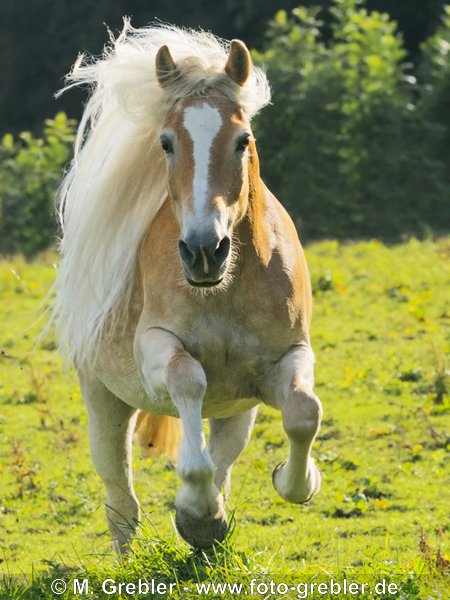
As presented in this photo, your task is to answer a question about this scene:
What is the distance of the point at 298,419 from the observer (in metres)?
5.12

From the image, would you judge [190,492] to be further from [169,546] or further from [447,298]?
[447,298]

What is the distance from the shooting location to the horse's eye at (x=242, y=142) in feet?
17.3

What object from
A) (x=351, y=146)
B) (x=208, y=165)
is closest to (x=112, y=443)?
(x=208, y=165)

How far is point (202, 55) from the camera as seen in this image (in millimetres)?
5711

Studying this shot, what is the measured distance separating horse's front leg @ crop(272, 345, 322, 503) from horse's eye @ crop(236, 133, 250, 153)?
3.20ft

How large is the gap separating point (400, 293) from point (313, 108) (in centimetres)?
989

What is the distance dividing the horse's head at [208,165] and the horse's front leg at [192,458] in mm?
418

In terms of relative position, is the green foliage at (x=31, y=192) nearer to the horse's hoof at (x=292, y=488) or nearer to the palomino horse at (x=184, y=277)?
A: the palomino horse at (x=184, y=277)

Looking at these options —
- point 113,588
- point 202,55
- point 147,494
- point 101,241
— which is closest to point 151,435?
point 147,494

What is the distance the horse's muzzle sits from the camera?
4.90 metres

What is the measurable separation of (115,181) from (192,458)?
183 centimetres

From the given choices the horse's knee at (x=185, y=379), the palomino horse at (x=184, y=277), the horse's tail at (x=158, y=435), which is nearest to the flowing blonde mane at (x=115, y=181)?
the palomino horse at (x=184, y=277)

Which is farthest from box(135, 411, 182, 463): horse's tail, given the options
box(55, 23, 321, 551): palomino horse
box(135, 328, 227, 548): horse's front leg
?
box(135, 328, 227, 548): horse's front leg

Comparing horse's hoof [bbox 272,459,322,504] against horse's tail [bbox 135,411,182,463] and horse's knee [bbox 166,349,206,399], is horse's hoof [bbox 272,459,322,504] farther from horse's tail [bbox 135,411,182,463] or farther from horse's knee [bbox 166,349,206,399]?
horse's tail [bbox 135,411,182,463]
